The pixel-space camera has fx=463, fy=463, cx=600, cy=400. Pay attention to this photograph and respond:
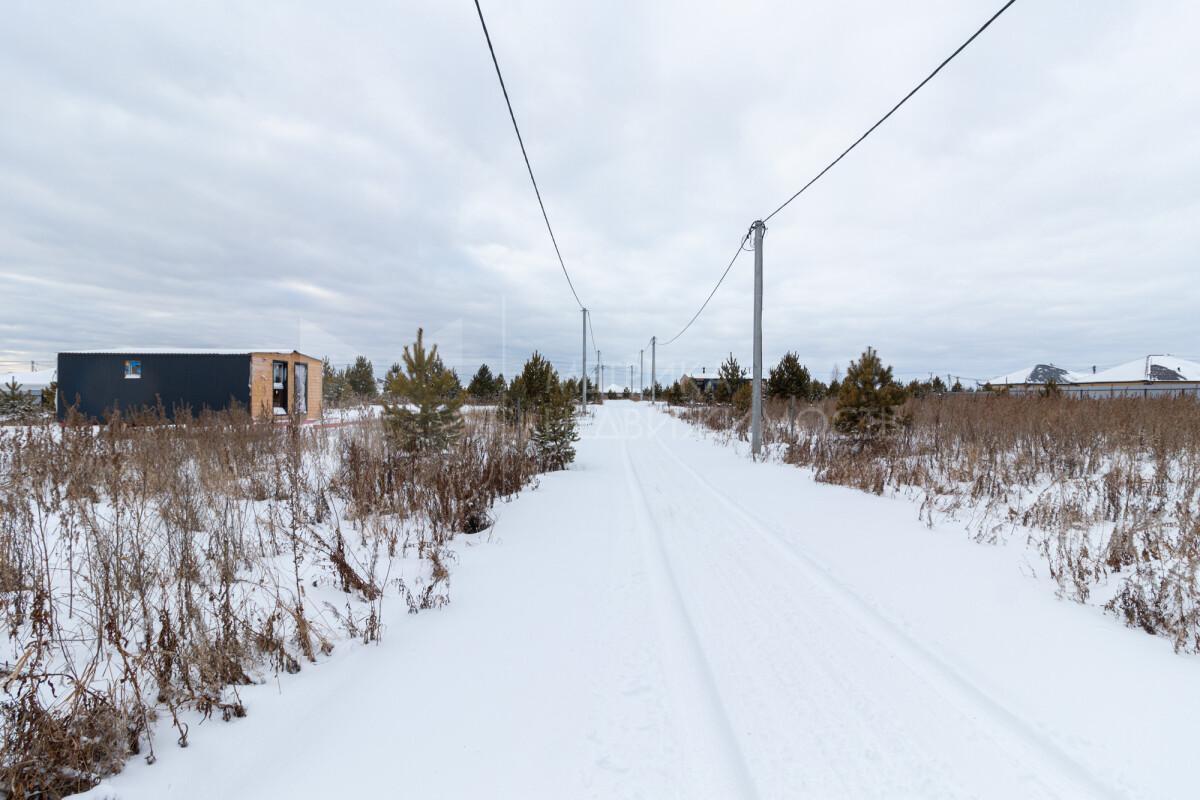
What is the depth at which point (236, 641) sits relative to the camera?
232cm

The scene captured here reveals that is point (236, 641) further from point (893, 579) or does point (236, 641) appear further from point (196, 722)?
point (893, 579)

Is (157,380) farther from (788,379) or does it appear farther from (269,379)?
(788,379)

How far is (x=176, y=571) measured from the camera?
276cm

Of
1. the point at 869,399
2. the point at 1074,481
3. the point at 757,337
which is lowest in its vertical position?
the point at 1074,481

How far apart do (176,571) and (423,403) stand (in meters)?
5.59

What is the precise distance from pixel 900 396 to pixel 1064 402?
543cm

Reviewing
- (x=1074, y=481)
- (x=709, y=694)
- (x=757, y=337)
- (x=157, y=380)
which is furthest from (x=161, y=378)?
(x=1074, y=481)

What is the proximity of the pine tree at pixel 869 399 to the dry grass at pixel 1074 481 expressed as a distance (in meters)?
0.35

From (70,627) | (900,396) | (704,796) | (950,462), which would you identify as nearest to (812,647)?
(704,796)

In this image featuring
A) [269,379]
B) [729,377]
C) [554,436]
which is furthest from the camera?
[729,377]

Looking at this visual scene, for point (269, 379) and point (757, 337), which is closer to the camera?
point (757, 337)

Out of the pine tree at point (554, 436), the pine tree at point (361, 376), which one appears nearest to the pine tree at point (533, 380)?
the pine tree at point (554, 436)

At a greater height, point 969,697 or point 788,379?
point 788,379

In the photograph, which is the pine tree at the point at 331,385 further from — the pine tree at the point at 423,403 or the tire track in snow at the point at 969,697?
the tire track in snow at the point at 969,697
